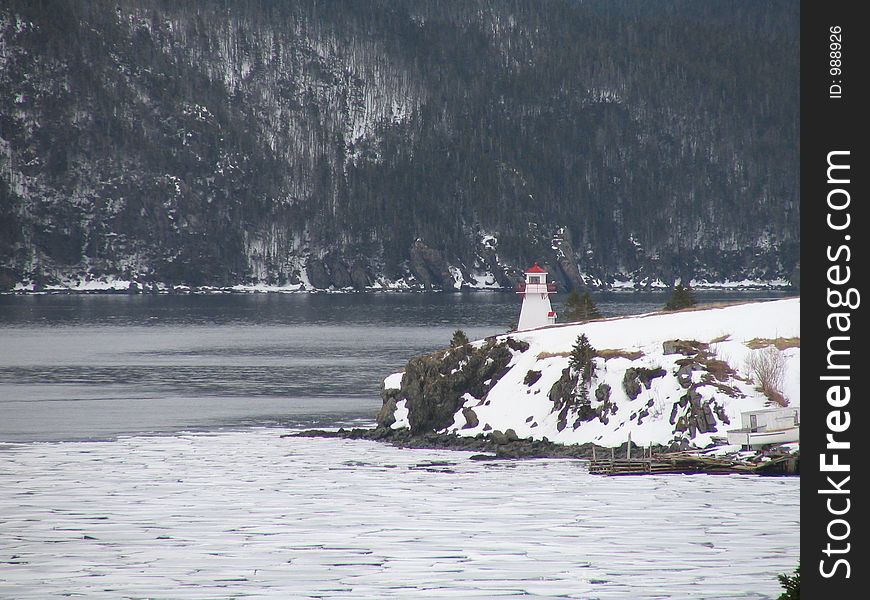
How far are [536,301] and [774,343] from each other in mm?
24761

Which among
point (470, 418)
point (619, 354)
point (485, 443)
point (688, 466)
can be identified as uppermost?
point (619, 354)

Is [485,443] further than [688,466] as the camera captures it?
Yes

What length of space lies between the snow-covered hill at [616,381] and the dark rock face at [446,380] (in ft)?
0.18

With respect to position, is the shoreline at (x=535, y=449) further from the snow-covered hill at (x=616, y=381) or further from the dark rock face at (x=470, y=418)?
the dark rock face at (x=470, y=418)

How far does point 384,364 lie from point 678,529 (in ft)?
239

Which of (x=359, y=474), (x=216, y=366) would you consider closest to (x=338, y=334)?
(x=216, y=366)

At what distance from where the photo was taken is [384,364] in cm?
10344

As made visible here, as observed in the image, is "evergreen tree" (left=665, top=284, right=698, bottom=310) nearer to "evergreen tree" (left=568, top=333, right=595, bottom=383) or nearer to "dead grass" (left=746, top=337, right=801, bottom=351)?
"dead grass" (left=746, top=337, right=801, bottom=351)

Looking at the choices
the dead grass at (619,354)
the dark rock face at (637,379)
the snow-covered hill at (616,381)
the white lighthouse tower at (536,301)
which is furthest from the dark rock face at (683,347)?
the white lighthouse tower at (536,301)

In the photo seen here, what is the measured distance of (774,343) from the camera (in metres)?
52.4

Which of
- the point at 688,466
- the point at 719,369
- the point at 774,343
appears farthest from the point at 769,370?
the point at 688,466

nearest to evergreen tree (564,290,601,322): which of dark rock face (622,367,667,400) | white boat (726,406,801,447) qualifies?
dark rock face (622,367,667,400)

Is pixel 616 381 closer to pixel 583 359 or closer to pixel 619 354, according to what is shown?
pixel 583 359

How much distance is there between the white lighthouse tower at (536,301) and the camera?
7525cm
